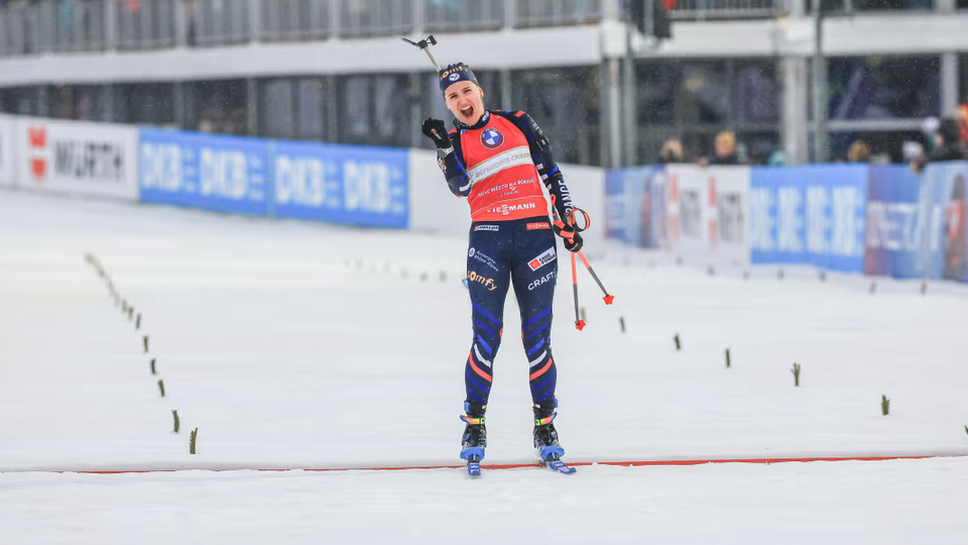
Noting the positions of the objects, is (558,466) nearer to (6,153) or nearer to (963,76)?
(6,153)

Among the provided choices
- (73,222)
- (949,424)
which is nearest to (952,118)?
(949,424)

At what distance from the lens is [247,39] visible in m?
46.4

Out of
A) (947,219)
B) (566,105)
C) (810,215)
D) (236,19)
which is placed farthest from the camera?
(236,19)

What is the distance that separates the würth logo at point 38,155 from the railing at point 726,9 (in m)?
13.3

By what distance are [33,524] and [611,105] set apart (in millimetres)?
32921

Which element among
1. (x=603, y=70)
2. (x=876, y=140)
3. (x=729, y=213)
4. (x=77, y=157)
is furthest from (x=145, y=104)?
(x=729, y=213)

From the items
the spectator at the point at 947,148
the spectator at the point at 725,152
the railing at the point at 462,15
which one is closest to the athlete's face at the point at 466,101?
the spectator at the point at 947,148

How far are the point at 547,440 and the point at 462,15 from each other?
3459 centimetres

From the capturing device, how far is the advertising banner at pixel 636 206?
86.1ft

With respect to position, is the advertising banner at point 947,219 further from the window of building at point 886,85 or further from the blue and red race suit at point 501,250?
the window of building at point 886,85

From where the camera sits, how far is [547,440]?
8148 millimetres

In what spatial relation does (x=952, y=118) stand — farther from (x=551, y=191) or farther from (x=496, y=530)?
(x=496, y=530)

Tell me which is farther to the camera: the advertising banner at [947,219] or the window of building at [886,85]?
the window of building at [886,85]

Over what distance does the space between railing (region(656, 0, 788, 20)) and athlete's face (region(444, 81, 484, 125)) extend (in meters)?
31.1
